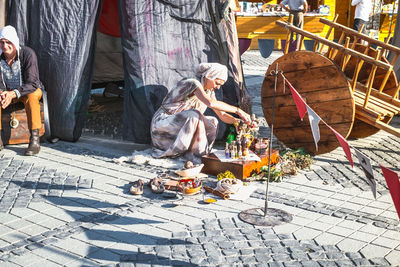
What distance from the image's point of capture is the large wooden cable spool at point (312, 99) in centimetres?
598

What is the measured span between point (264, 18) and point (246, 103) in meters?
4.70

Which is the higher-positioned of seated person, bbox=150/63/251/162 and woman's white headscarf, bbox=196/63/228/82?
woman's white headscarf, bbox=196/63/228/82

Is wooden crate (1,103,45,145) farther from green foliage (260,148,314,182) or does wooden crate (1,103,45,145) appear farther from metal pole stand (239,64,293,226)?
metal pole stand (239,64,293,226)

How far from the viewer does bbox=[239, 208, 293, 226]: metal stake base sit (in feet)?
14.3

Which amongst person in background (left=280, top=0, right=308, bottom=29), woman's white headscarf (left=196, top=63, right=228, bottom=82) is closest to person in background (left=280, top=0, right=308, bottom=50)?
person in background (left=280, top=0, right=308, bottom=29)

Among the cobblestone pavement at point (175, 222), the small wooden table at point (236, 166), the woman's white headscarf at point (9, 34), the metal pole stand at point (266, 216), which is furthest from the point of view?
the woman's white headscarf at point (9, 34)

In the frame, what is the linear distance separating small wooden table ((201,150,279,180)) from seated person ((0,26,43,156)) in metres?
2.45

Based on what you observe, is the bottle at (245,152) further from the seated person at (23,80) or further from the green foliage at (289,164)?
the seated person at (23,80)

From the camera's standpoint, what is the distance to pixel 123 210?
4.64 m

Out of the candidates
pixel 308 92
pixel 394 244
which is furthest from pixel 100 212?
pixel 308 92

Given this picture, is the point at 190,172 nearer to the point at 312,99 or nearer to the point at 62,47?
the point at 312,99

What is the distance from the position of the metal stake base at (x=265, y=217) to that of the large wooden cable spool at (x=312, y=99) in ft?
6.22

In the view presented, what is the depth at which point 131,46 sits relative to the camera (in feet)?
21.9

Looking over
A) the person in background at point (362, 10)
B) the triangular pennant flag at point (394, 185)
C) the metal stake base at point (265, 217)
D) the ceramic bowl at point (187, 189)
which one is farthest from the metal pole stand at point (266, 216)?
the person in background at point (362, 10)
